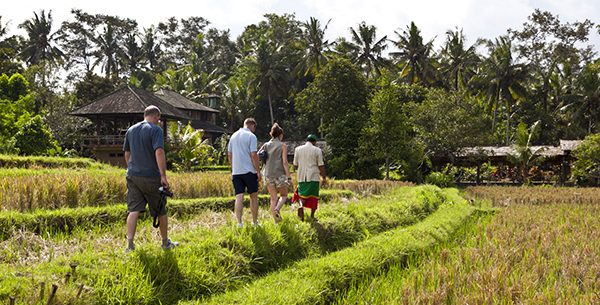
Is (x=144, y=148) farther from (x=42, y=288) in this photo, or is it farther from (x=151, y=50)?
(x=151, y=50)

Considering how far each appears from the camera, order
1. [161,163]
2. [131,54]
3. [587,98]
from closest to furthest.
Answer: [161,163] < [587,98] < [131,54]

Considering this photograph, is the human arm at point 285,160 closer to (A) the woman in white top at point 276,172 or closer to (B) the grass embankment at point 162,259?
(A) the woman in white top at point 276,172

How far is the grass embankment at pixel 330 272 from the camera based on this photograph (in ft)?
14.3

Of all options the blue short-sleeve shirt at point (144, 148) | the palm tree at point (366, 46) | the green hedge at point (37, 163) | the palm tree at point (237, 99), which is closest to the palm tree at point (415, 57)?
the palm tree at point (366, 46)

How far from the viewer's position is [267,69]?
4403cm

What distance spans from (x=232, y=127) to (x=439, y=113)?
25.8m

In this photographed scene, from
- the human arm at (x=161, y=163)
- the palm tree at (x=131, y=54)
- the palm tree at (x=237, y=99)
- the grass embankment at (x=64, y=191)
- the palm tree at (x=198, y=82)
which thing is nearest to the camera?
the human arm at (x=161, y=163)

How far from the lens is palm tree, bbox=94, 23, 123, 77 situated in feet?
172

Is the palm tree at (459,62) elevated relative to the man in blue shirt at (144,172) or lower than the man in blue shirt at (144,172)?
elevated

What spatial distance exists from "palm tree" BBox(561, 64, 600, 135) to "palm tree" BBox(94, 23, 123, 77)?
2045 inches

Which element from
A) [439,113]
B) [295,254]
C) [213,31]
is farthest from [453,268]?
[213,31]

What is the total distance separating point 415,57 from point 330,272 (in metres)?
39.0

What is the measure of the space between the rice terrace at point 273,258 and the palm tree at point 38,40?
48939 millimetres

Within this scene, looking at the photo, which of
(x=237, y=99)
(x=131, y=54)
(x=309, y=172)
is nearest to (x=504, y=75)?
(x=237, y=99)
